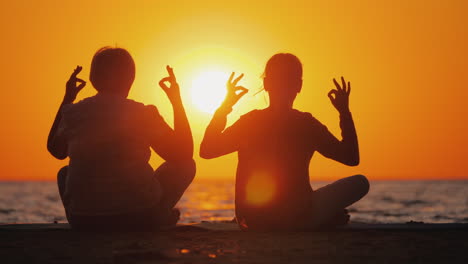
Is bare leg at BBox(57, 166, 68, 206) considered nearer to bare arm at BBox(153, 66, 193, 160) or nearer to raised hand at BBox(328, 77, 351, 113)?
bare arm at BBox(153, 66, 193, 160)

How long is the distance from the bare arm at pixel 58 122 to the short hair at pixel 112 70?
316 millimetres

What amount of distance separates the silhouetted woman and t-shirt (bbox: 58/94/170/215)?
583 mm

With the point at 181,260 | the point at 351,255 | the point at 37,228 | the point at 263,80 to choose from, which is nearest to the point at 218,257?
the point at 181,260

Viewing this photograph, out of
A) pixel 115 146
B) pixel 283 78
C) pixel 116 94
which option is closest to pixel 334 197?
pixel 283 78

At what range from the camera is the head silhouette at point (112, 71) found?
17.4 ft

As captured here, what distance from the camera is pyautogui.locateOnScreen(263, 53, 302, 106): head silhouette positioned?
5.61 metres

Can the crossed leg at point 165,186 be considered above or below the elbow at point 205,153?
below

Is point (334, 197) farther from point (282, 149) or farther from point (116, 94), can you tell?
point (116, 94)

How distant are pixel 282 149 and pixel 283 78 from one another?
0.60 meters

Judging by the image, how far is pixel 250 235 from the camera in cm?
523

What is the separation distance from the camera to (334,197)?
18.9 ft

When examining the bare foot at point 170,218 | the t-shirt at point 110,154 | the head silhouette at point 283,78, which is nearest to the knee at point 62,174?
the t-shirt at point 110,154

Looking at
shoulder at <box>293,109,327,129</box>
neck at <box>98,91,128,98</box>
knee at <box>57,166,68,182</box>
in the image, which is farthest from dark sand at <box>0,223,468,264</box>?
neck at <box>98,91,128,98</box>

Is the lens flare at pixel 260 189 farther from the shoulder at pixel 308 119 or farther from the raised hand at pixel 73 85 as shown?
the raised hand at pixel 73 85
